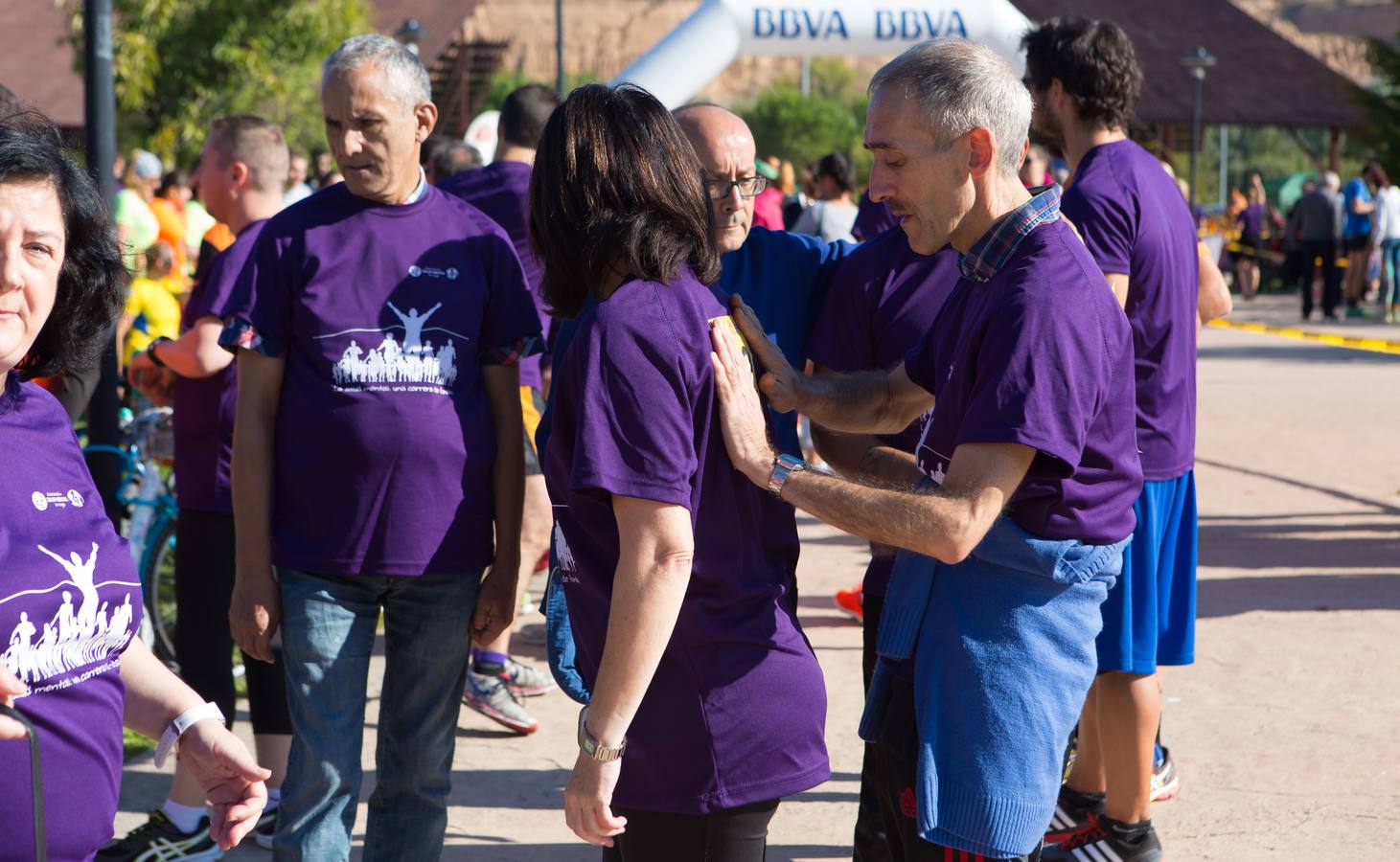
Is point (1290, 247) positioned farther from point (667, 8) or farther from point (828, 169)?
point (667, 8)

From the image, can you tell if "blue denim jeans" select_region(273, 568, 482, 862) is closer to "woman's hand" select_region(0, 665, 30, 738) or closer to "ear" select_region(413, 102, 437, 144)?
"ear" select_region(413, 102, 437, 144)

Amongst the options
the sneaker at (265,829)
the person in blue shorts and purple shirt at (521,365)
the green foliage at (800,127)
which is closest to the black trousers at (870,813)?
the sneaker at (265,829)

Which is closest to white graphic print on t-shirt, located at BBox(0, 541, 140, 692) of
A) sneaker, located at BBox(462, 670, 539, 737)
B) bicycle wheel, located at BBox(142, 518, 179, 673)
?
sneaker, located at BBox(462, 670, 539, 737)

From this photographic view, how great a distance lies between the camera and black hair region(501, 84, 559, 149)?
5.64 metres

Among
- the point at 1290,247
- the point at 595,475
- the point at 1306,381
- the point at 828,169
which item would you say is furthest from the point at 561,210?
the point at 1290,247

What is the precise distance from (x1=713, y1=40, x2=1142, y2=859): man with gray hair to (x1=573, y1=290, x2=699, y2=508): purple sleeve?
112mm

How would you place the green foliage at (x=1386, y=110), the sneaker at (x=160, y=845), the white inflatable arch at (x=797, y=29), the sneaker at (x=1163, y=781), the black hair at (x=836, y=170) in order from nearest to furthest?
the sneaker at (x=160, y=845)
the sneaker at (x=1163, y=781)
the black hair at (x=836, y=170)
the white inflatable arch at (x=797, y=29)
the green foliage at (x=1386, y=110)

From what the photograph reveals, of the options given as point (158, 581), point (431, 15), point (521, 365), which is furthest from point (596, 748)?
point (431, 15)

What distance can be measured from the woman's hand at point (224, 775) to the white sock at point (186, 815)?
2067 mm

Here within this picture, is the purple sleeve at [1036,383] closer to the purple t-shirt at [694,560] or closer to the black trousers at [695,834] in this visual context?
the purple t-shirt at [694,560]

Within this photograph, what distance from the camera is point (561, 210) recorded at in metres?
2.38

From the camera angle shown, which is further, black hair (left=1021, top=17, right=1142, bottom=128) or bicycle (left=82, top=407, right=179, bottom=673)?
bicycle (left=82, top=407, right=179, bottom=673)

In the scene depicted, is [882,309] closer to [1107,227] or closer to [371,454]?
[1107,227]

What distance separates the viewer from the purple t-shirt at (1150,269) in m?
3.74
